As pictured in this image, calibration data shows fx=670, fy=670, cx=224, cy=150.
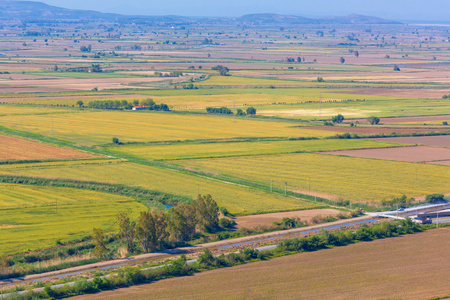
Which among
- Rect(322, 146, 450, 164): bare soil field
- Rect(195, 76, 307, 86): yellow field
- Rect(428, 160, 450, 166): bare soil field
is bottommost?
Rect(195, 76, 307, 86): yellow field

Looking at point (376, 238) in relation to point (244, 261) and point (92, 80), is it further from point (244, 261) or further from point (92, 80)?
point (92, 80)

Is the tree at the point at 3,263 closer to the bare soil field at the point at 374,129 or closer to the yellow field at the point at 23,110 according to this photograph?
the bare soil field at the point at 374,129

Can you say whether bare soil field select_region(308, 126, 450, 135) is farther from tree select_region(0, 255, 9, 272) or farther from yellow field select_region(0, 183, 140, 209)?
tree select_region(0, 255, 9, 272)

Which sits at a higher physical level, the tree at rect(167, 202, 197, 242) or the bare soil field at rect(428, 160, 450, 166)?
the tree at rect(167, 202, 197, 242)

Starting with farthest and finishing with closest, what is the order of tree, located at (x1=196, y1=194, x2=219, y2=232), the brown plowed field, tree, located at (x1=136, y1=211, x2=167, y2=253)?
the brown plowed field, tree, located at (x1=196, y1=194, x2=219, y2=232), tree, located at (x1=136, y1=211, x2=167, y2=253)

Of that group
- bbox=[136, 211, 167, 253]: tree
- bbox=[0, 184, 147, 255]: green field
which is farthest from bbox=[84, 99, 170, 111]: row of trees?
bbox=[136, 211, 167, 253]: tree

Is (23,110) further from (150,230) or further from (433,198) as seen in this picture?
(433,198)
